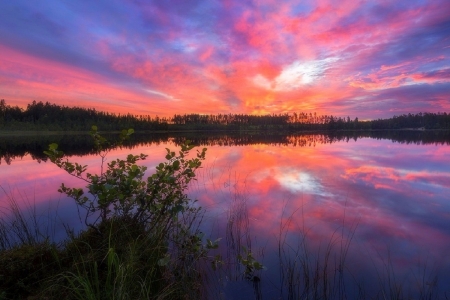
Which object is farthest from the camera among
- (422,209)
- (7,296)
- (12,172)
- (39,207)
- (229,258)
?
(12,172)

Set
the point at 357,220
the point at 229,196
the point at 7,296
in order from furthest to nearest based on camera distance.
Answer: the point at 229,196, the point at 357,220, the point at 7,296

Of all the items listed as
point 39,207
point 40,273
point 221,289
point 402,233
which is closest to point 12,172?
point 39,207

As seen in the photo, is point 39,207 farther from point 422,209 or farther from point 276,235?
point 422,209

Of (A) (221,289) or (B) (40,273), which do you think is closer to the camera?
(B) (40,273)

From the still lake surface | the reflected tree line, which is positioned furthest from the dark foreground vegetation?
the still lake surface

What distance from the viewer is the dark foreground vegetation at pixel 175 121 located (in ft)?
317

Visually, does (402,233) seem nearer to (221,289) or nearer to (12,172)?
(221,289)

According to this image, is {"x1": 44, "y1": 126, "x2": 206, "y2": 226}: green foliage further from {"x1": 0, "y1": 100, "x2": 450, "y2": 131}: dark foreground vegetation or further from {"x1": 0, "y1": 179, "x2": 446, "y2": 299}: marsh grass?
{"x1": 0, "y1": 100, "x2": 450, "y2": 131}: dark foreground vegetation

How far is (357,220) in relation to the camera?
656 centimetres

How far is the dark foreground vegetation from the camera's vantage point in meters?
96.8

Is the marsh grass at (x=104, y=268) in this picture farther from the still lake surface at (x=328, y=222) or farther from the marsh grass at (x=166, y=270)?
the still lake surface at (x=328, y=222)

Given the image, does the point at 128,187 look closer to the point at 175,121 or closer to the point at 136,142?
the point at 136,142

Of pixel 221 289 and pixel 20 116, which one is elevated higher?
pixel 20 116

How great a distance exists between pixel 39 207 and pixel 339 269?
8.95 metres
